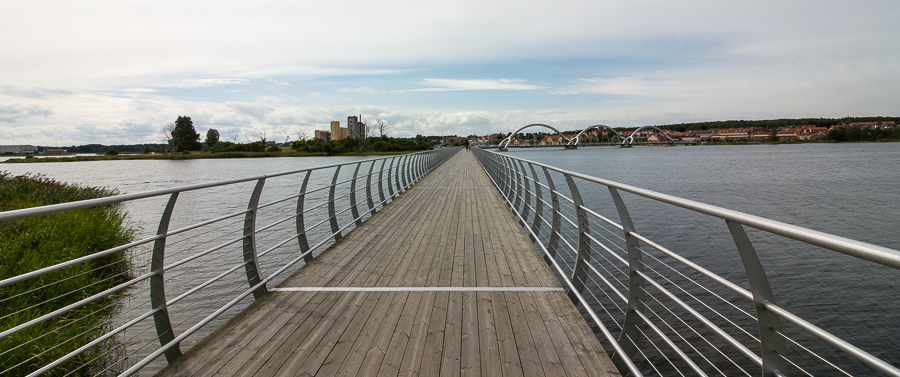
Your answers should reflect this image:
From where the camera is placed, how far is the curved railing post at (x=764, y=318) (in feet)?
5.04

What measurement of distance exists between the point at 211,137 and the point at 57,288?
110m

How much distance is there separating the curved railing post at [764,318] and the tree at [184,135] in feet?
338

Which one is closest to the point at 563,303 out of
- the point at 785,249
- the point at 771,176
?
the point at 785,249

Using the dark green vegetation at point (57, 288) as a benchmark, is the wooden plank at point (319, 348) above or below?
above

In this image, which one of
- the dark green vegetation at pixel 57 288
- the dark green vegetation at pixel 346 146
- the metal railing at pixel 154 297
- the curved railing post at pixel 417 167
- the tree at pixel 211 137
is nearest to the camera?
the metal railing at pixel 154 297

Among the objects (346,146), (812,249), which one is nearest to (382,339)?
(812,249)

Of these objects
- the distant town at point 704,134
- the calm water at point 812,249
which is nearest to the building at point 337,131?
the distant town at point 704,134

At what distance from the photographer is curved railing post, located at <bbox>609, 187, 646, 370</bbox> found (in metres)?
2.59

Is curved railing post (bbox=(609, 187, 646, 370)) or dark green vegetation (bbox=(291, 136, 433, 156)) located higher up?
dark green vegetation (bbox=(291, 136, 433, 156))

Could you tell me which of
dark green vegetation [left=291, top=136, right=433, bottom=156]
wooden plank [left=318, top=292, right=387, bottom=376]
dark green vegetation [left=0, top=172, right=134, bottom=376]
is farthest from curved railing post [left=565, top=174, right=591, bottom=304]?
dark green vegetation [left=291, top=136, right=433, bottom=156]

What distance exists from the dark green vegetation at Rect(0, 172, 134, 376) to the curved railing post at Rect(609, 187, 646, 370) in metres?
3.26

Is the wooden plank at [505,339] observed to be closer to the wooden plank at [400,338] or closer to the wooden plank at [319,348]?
the wooden plank at [400,338]

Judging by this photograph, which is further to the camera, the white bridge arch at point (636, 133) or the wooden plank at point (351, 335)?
the white bridge arch at point (636, 133)

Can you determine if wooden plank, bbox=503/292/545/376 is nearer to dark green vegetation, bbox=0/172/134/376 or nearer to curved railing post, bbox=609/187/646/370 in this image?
curved railing post, bbox=609/187/646/370
